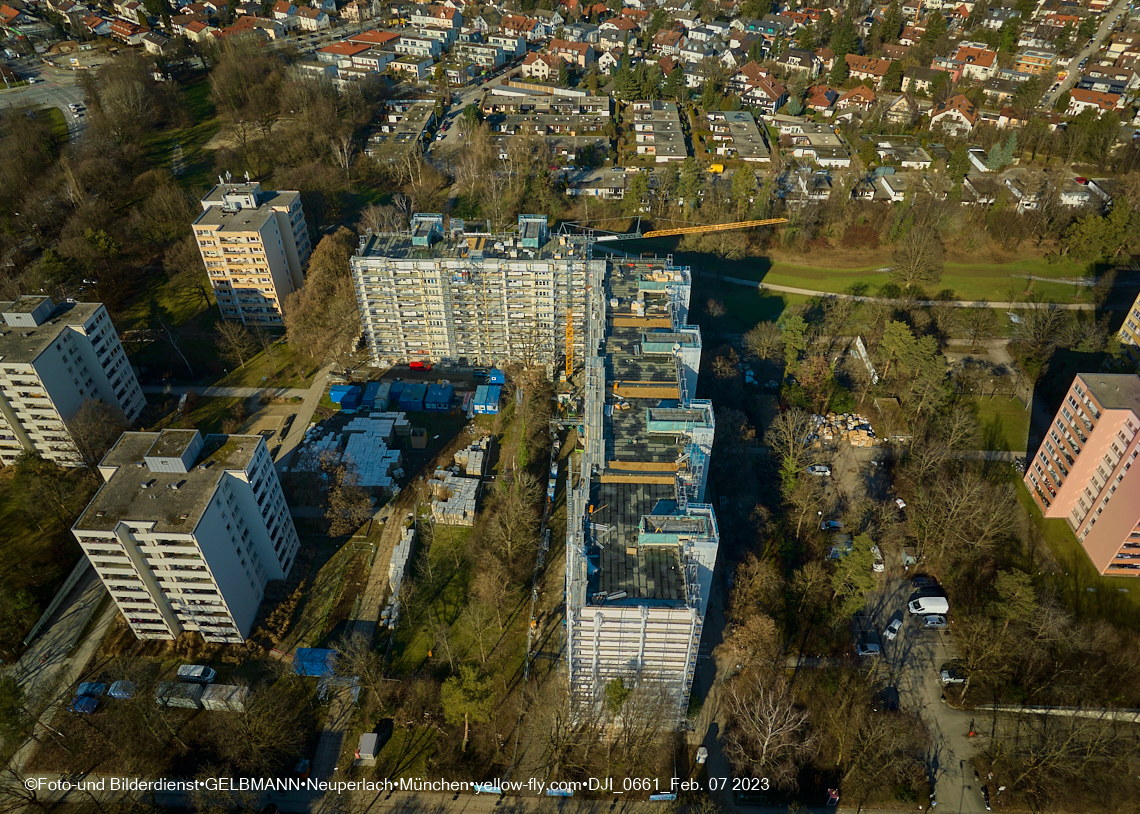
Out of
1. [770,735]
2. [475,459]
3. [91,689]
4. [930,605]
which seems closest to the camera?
[770,735]

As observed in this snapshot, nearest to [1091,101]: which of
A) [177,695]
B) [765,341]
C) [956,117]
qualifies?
[956,117]

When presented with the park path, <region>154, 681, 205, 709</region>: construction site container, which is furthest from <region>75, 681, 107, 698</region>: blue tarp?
the park path

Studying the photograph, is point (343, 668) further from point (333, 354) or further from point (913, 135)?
point (913, 135)

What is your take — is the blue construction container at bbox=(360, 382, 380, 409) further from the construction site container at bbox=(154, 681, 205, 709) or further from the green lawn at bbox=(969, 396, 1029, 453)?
the green lawn at bbox=(969, 396, 1029, 453)

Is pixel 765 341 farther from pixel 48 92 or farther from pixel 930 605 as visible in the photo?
pixel 48 92

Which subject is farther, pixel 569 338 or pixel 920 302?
pixel 920 302

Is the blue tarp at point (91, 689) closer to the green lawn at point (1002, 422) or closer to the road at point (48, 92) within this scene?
the green lawn at point (1002, 422)

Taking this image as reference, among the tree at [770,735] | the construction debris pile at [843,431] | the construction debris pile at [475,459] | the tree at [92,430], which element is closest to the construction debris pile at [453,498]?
the construction debris pile at [475,459]

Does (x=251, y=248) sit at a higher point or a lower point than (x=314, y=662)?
higher
